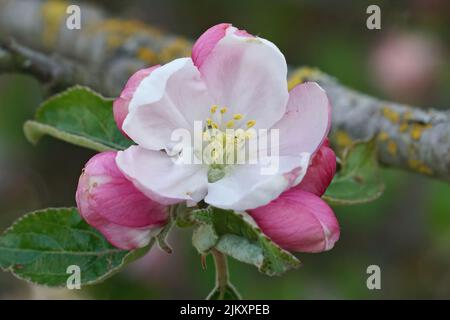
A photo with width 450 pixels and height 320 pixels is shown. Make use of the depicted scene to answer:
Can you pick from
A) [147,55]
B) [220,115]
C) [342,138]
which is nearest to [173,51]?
[147,55]

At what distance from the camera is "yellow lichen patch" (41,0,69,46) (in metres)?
2.16

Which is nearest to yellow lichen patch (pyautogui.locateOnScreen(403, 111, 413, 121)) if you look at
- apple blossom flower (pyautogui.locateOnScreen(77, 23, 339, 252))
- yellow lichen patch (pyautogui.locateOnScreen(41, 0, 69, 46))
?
apple blossom flower (pyautogui.locateOnScreen(77, 23, 339, 252))

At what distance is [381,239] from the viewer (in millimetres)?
2963

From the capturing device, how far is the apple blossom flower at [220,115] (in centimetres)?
108

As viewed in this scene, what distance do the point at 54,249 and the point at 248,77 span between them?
0.42 m

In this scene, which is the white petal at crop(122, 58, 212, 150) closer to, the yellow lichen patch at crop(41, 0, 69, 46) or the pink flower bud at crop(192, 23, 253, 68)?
the pink flower bud at crop(192, 23, 253, 68)

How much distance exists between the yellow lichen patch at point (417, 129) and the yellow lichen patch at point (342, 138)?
155 millimetres

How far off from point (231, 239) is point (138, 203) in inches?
5.4

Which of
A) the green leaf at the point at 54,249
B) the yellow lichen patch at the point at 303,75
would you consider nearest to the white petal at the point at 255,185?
the green leaf at the point at 54,249

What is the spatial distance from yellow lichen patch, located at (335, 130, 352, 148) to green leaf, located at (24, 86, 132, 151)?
578mm

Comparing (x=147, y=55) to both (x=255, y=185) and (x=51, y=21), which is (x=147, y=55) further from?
(x=255, y=185)

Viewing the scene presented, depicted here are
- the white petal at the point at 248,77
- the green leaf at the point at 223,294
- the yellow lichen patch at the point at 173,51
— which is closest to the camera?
the white petal at the point at 248,77

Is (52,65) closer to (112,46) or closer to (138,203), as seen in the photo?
(112,46)

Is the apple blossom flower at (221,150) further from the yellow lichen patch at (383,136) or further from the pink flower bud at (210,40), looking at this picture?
the yellow lichen patch at (383,136)
